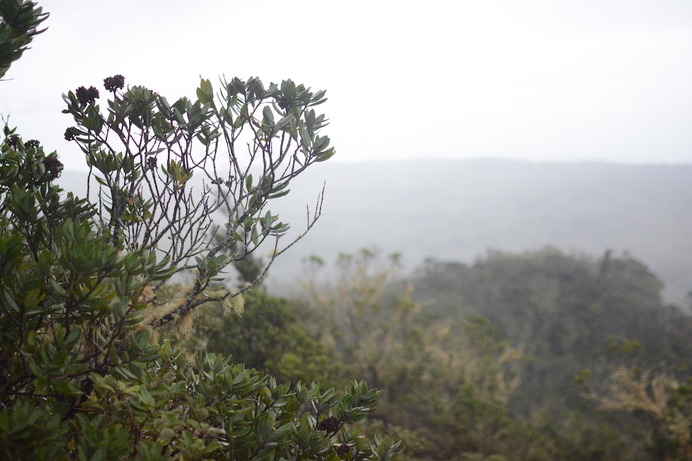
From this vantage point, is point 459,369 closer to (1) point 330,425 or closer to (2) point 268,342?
(2) point 268,342

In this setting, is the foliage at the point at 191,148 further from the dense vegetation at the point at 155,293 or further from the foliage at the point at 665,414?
the foliage at the point at 665,414

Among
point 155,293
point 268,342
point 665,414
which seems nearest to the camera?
point 155,293

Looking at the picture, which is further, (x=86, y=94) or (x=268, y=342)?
(x=268, y=342)

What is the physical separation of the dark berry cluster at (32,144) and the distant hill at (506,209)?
117 feet

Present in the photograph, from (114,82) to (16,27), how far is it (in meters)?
0.34

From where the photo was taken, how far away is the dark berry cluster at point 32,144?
171 centimetres

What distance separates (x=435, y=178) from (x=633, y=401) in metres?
56.2

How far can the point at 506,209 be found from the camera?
6097 cm

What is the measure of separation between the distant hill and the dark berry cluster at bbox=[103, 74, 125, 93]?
118ft

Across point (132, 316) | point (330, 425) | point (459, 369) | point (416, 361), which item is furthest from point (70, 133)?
point (459, 369)

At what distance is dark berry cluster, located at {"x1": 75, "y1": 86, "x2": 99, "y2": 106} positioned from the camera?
5.30 feet

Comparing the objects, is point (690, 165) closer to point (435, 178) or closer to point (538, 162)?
point (538, 162)

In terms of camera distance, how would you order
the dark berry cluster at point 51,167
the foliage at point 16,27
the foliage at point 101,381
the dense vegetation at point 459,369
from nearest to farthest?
the foliage at point 101,381 < the foliage at point 16,27 < the dark berry cluster at point 51,167 < the dense vegetation at point 459,369

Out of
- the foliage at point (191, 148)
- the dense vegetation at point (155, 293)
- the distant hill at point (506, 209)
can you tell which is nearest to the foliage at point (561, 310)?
the dense vegetation at point (155, 293)
